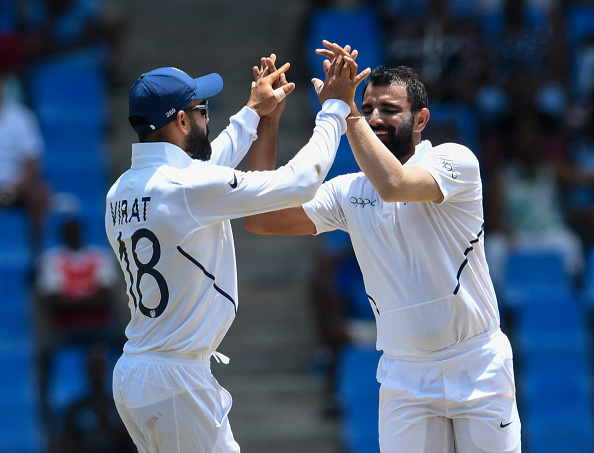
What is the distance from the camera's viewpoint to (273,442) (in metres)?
7.96

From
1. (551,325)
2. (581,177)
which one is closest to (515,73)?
(581,177)

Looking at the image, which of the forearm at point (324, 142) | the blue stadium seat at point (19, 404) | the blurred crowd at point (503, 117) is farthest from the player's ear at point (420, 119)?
the blue stadium seat at point (19, 404)

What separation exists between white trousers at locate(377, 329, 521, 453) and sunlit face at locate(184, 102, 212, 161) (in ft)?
4.15

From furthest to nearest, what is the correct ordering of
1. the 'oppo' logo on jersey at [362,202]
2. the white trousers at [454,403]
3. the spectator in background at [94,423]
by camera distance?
the spectator in background at [94,423]
the 'oppo' logo on jersey at [362,202]
the white trousers at [454,403]

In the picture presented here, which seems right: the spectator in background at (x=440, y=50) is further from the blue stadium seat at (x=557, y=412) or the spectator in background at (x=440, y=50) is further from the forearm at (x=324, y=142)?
the forearm at (x=324, y=142)

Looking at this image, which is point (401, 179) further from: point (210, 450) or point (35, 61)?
point (35, 61)

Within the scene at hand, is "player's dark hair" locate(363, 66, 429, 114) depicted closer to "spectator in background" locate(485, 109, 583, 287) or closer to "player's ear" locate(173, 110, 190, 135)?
"player's ear" locate(173, 110, 190, 135)

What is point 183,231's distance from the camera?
4.02 metres

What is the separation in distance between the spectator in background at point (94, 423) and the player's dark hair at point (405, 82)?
382cm

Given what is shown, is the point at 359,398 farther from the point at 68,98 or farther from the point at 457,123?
the point at 68,98

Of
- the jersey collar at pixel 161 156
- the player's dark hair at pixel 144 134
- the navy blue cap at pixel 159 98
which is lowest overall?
the jersey collar at pixel 161 156

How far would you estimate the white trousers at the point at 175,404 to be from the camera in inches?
158

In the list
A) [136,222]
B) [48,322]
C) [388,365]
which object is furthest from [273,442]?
[136,222]

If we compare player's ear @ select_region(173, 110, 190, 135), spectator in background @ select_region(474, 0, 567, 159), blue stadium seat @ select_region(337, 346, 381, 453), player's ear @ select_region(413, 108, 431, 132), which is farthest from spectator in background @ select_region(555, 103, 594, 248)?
player's ear @ select_region(173, 110, 190, 135)
